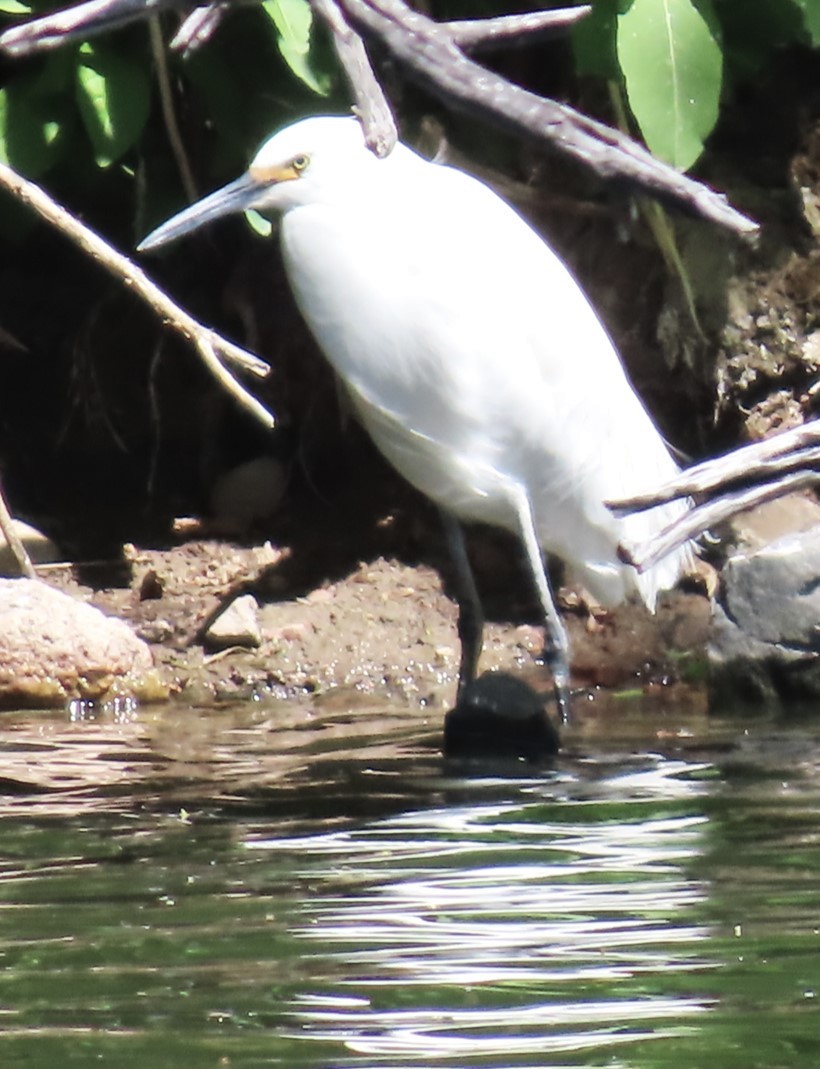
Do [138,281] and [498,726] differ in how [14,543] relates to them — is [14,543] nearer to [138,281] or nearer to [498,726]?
[138,281]

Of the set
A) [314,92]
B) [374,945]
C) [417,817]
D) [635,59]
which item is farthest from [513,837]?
[314,92]

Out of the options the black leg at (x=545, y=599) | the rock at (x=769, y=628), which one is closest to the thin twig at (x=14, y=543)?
the black leg at (x=545, y=599)

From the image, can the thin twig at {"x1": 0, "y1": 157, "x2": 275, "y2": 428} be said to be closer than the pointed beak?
Yes

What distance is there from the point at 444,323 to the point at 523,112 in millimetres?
3524

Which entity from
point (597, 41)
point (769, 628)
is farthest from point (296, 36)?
point (769, 628)

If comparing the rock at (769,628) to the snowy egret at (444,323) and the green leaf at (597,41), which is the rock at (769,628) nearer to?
the snowy egret at (444,323)

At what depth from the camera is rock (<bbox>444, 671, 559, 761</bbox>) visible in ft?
15.4

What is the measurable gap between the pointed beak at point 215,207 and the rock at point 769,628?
165 cm

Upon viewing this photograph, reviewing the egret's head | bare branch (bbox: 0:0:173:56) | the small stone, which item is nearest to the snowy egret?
the egret's head

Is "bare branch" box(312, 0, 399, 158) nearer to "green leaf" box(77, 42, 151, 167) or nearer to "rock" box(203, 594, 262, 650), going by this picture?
"green leaf" box(77, 42, 151, 167)

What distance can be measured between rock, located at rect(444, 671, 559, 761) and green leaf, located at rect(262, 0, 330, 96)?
1991 millimetres

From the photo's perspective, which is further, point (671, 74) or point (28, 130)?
point (28, 130)

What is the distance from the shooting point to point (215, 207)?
17.8 feet

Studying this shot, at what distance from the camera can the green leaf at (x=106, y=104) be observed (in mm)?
6009
